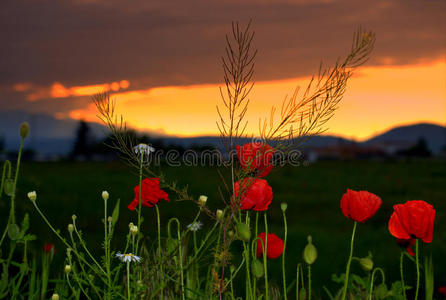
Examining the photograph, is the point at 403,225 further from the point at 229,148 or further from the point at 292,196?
the point at 292,196

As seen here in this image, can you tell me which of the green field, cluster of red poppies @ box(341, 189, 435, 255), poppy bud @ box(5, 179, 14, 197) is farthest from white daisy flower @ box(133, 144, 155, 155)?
cluster of red poppies @ box(341, 189, 435, 255)

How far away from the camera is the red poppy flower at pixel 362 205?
2.17m

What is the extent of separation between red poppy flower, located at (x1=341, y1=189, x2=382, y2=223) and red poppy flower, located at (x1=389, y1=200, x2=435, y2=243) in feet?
0.30

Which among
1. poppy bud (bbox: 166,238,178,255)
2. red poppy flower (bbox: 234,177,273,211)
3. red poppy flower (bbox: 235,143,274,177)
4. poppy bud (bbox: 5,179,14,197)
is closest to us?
red poppy flower (bbox: 235,143,274,177)

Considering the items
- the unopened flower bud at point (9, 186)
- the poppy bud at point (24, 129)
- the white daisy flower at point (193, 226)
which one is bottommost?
the white daisy flower at point (193, 226)

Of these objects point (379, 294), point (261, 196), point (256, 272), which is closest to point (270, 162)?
point (261, 196)

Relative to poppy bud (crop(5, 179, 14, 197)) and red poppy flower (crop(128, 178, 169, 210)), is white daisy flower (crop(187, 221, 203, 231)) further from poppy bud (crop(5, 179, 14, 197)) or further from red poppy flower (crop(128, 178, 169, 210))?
poppy bud (crop(5, 179, 14, 197))

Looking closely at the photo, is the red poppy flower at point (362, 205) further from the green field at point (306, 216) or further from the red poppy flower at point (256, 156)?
the red poppy flower at point (256, 156)

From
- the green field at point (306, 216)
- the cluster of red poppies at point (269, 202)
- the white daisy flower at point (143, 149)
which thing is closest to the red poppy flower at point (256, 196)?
the cluster of red poppies at point (269, 202)

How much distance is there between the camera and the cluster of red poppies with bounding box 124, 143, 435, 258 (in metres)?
1.95

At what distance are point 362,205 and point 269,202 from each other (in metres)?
0.41

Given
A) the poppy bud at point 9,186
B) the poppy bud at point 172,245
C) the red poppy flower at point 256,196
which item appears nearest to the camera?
the red poppy flower at point 256,196

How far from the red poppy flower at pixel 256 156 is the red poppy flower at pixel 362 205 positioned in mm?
445

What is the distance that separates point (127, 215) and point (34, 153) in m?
88.1
